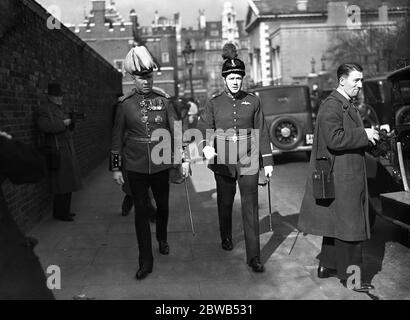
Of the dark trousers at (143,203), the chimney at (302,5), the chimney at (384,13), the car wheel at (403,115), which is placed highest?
the chimney at (302,5)

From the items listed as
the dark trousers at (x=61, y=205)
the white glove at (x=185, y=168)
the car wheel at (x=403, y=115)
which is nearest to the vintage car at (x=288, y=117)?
the car wheel at (x=403, y=115)

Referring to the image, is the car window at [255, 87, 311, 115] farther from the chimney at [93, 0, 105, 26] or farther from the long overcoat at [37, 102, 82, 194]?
the chimney at [93, 0, 105, 26]

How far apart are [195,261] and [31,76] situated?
3730 millimetres

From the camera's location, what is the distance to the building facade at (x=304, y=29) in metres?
42.7

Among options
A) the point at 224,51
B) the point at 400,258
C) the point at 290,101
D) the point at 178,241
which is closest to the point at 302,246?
the point at 400,258

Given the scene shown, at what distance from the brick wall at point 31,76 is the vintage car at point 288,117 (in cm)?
467

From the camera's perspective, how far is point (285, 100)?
1439 cm

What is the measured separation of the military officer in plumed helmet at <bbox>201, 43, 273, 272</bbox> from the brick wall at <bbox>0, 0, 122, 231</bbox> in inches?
94.5

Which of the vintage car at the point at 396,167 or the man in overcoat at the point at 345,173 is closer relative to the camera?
the man in overcoat at the point at 345,173

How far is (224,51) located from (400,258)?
3.00 m

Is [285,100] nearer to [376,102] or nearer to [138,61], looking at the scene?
[376,102]

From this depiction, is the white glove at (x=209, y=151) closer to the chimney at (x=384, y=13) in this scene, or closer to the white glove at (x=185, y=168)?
the white glove at (x=185, y=168)

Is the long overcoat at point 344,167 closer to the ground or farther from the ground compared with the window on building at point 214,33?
closer to the ground

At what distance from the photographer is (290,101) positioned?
1436 centimetres
